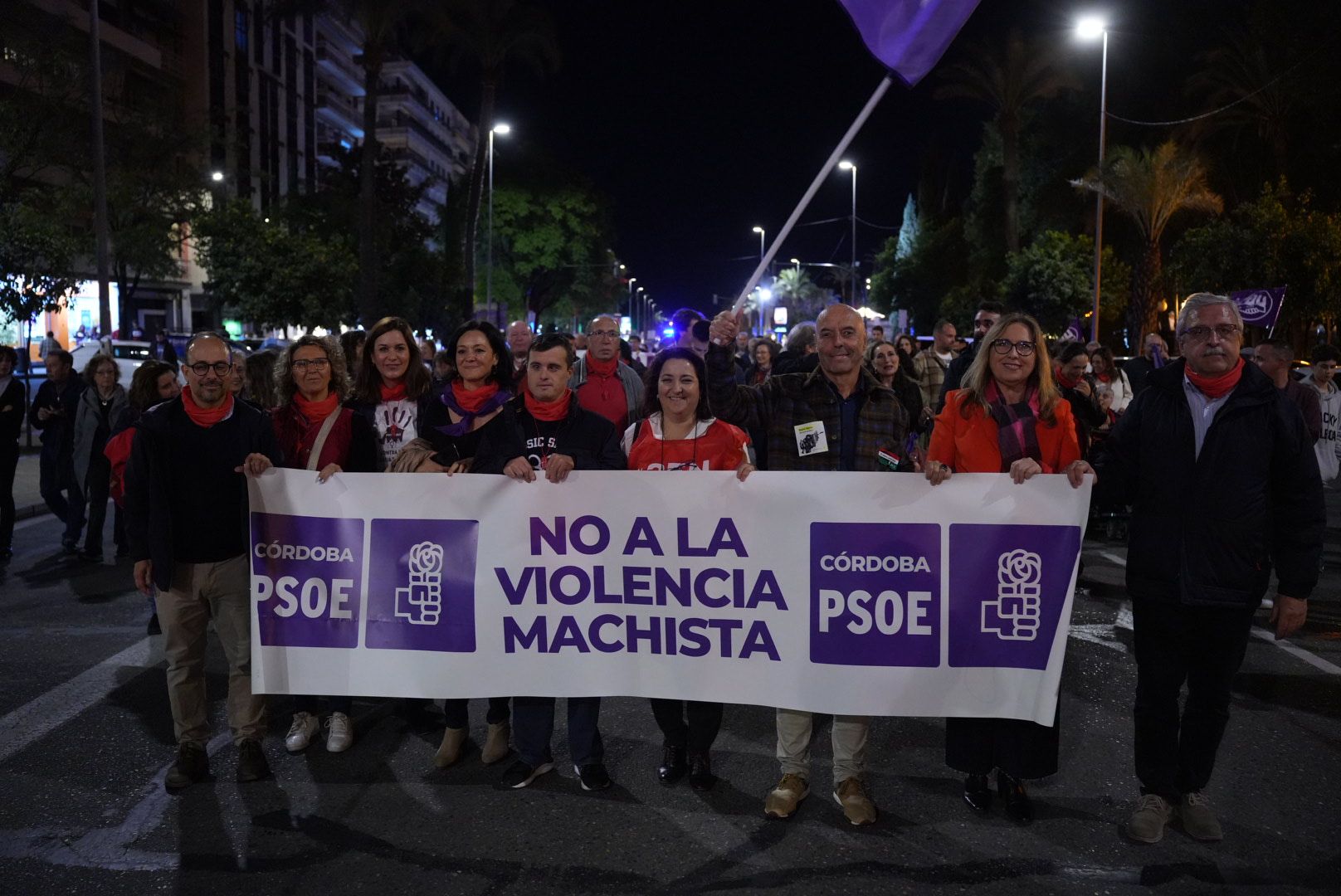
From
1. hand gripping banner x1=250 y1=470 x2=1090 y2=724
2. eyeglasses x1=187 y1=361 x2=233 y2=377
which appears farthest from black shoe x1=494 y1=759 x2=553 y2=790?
eyeglasses x1=187 y1=361 x2=233 y2=377

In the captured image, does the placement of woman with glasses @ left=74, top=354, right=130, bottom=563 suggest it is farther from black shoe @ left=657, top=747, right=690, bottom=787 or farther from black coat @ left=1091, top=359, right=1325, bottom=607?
black coat @ left=1091, top=359, right=1325, bottom=607

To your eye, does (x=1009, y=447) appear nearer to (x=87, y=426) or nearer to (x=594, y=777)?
(x=594, y=777)

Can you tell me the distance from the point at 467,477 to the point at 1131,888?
2941 millimetres

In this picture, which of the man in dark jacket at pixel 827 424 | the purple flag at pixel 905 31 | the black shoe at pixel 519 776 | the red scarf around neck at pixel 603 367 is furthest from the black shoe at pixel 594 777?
the purple flag at pixel 905 31

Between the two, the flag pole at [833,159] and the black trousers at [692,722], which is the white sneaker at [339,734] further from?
the flag pole at [833,159]

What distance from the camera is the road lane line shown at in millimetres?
5348

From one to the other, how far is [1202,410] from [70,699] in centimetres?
562

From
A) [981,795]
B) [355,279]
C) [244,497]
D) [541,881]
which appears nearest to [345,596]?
[244,497]

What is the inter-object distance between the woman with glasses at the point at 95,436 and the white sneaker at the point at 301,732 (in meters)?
5.03

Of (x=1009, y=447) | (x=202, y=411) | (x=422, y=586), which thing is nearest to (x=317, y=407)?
(x=202, y=411)

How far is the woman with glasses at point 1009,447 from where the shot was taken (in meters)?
4.41

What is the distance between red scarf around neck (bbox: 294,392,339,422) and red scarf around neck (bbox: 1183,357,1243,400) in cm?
376

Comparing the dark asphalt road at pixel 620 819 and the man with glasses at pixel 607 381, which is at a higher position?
the man with glasses at pixel 607 381

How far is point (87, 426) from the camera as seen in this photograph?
948 centimetres
